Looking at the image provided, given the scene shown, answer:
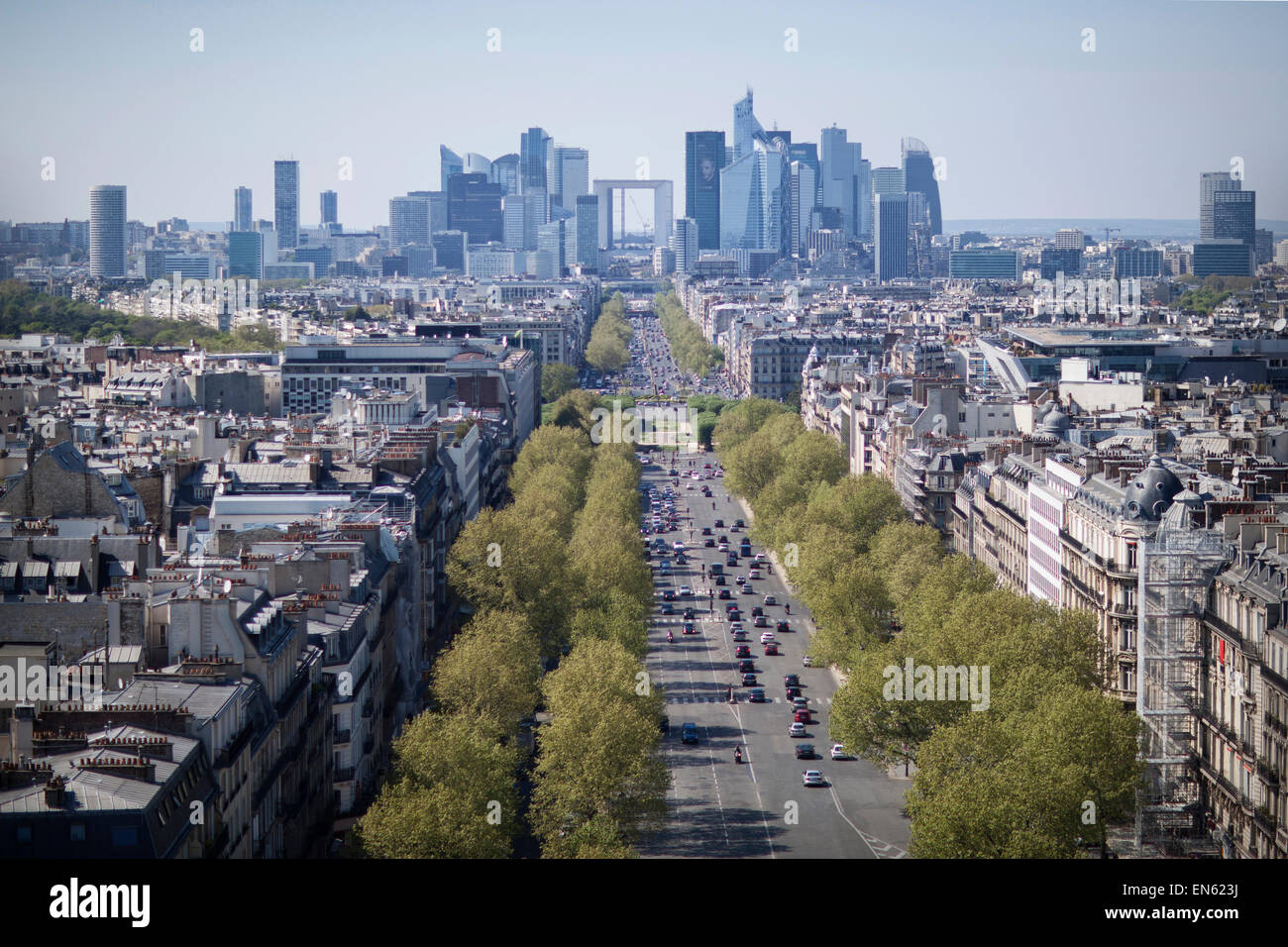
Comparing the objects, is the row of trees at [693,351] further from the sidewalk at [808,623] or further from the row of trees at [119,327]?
the sidewalk at [808,623]

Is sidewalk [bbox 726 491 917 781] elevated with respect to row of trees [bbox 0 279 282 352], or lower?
lower

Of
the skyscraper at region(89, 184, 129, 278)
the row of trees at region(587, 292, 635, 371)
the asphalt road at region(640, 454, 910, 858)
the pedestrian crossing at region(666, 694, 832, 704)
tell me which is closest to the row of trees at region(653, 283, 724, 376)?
the row of trees at region(587, 292, 635, 371)

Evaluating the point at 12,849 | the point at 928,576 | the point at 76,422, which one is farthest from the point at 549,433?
the point at 12,849

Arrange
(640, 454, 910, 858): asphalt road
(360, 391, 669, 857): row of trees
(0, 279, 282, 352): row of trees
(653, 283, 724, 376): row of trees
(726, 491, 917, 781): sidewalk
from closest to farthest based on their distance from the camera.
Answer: (360, 391, 669, 857): row of trees, (640, 454, 910, 858): asphalt road, (726, 491, 917, 781): sidewalk, (0, 279, 282, 352): row of trees, (653, 283, 724, 376): row of trees

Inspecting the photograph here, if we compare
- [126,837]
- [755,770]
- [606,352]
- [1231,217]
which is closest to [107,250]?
[606,352]

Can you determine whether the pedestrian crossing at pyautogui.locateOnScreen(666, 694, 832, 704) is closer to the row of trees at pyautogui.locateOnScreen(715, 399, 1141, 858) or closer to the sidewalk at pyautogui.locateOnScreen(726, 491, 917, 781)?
the sidewalk at pyautogui.locateOnScreen(726, 491, 917, 781)

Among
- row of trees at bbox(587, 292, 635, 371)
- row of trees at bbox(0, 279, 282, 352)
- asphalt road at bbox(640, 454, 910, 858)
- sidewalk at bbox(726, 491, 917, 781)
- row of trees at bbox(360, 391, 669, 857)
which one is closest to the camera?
row of trees at bbox(360, 391, 669, 857)
